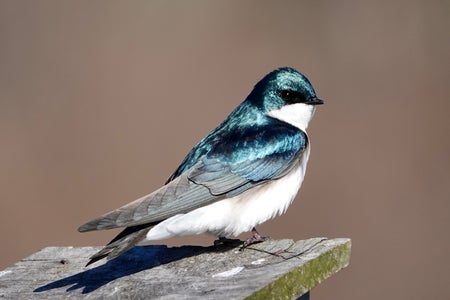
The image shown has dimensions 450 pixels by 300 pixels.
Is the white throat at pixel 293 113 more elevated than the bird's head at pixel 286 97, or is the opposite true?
the bird's head at pixel 286 97

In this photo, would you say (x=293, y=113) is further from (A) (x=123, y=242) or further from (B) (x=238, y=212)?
(A) (x=123, y=242)

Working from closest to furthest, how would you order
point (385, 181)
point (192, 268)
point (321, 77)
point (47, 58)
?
point (192, 268) < point (385, 181) < point (321, 77) < point (47, 58)

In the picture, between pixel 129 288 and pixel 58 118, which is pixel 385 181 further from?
pixel 129 288

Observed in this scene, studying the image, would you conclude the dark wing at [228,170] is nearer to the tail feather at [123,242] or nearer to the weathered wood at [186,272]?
the tail feather at [123,242]

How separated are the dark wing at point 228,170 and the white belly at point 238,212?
30 millimetres

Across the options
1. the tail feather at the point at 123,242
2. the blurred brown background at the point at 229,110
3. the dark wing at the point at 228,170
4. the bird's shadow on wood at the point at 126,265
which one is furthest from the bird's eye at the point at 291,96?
the blurred brown background at the point at 229,110

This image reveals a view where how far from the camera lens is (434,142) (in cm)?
591

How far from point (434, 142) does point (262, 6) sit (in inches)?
57.3

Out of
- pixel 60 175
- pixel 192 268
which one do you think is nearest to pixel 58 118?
pixel 60 175

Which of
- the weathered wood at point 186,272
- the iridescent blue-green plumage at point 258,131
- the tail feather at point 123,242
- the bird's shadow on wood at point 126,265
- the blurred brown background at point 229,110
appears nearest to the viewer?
the weathered wood at point 186,272

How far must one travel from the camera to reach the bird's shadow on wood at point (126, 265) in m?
3.28

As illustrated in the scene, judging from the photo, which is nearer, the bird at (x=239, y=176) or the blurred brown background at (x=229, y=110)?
the bird at (x=239, y=176)

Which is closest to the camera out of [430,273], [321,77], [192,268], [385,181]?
[192,268]

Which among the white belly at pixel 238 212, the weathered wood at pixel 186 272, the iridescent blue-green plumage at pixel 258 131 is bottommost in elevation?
the weathered wood at pixel 186 272
